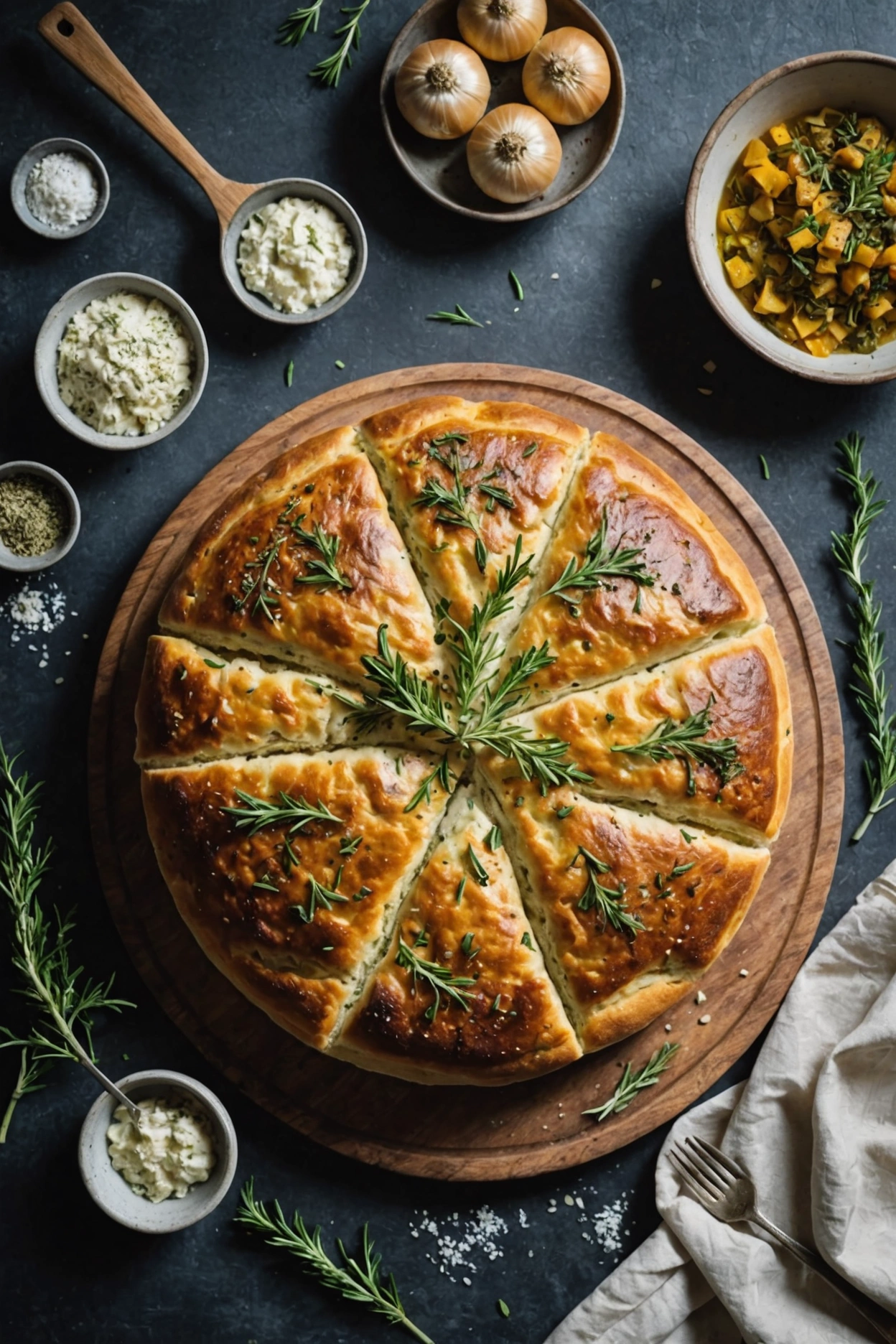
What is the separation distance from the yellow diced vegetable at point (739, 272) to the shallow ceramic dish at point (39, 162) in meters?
2.95

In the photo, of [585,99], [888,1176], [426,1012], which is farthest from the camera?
[585,99]

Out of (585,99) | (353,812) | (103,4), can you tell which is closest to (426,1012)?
(353,812)

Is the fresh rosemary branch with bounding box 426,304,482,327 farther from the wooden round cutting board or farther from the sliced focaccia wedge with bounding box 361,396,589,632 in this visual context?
the sliced focaccia wedge with bounding box 361,396,589,632

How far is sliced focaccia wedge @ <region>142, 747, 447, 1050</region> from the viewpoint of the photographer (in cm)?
433

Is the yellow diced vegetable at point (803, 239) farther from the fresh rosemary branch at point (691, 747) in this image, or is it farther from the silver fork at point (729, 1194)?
the silver fork at point (729, 1194)

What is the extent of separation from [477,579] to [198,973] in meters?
2.22

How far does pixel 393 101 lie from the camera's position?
17.4ft

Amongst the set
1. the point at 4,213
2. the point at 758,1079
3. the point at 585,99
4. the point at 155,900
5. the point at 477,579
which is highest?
the point at 4,213

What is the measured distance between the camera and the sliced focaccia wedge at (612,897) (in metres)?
4.35

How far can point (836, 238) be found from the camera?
5105 mm

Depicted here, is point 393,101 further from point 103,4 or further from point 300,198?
point 103,4

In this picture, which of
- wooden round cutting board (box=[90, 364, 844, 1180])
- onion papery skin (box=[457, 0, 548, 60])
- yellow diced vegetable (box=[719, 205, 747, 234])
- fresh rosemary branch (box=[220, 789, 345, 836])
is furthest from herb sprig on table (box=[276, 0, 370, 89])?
fresh rosemary branch (box=[220, 789, 345, 836])

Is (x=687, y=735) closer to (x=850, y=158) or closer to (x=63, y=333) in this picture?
(x=850, y=158)

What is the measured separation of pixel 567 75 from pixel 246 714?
10.7ft
